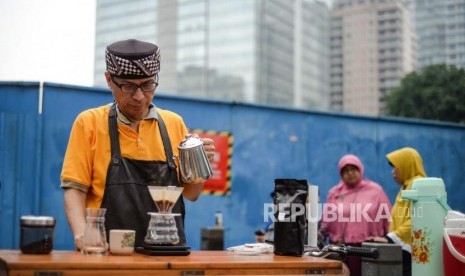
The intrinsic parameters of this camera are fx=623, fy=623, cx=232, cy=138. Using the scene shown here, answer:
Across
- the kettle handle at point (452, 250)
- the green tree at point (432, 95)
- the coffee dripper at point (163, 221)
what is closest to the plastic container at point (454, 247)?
the kettle handle at point (452, 250)

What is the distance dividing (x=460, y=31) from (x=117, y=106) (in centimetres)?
2226

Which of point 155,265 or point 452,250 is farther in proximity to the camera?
point 452,250

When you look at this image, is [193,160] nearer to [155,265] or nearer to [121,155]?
[121,155]

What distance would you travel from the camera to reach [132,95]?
2.64 meters

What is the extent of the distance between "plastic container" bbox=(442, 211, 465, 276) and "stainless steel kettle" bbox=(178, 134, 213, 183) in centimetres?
106

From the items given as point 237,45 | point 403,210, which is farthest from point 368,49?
point 403,210

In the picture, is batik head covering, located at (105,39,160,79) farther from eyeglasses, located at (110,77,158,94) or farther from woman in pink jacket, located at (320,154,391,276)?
woman in pink jacket, located at (320,154,391,276)

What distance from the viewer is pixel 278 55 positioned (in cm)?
8938

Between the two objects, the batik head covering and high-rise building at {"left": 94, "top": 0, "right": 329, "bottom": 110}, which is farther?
high-rise building at {"left": 94, "top": 0, "right": 329, "bottom": 110}

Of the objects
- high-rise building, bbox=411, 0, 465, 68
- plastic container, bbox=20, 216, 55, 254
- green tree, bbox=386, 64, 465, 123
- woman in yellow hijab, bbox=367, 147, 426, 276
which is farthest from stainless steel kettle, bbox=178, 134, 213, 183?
high-rise building, bbox=411, 0, 465, 68

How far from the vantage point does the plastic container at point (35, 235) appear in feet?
7.23

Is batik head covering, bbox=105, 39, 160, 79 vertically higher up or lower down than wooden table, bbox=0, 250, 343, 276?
higher up

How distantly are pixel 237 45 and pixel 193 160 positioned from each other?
86.4 meters

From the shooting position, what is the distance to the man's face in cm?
261
